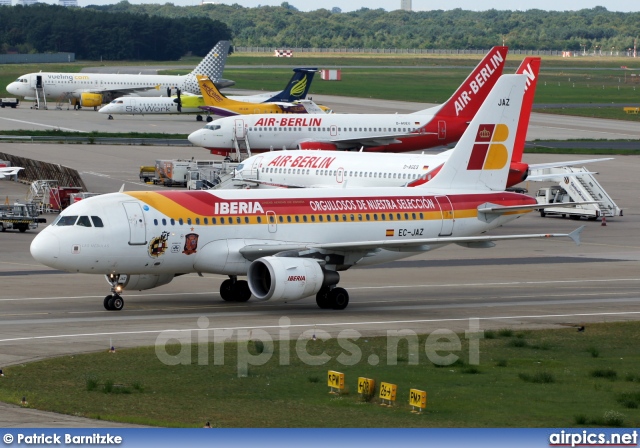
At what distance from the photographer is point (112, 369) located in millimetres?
30484

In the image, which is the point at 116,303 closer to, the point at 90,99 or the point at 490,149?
the point at 490,149

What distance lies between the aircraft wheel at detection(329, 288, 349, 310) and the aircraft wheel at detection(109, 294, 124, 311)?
7.36m

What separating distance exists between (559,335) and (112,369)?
575 inches

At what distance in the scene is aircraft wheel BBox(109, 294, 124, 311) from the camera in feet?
135

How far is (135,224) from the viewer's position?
4019cm

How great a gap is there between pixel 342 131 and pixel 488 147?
4125cm

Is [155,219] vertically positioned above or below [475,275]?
above

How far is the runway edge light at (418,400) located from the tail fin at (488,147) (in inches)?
897

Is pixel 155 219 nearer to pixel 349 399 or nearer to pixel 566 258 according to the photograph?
pixel 349 399

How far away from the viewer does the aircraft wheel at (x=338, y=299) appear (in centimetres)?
4238

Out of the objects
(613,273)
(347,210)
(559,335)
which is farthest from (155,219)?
(613,273)

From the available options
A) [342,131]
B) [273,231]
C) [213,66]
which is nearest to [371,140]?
[342,131]

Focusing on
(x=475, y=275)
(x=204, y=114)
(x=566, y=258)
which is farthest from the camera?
(x=204, y=114)

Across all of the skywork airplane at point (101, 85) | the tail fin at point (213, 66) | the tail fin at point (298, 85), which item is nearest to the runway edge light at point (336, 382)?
the tail fin at point (298, 85)
